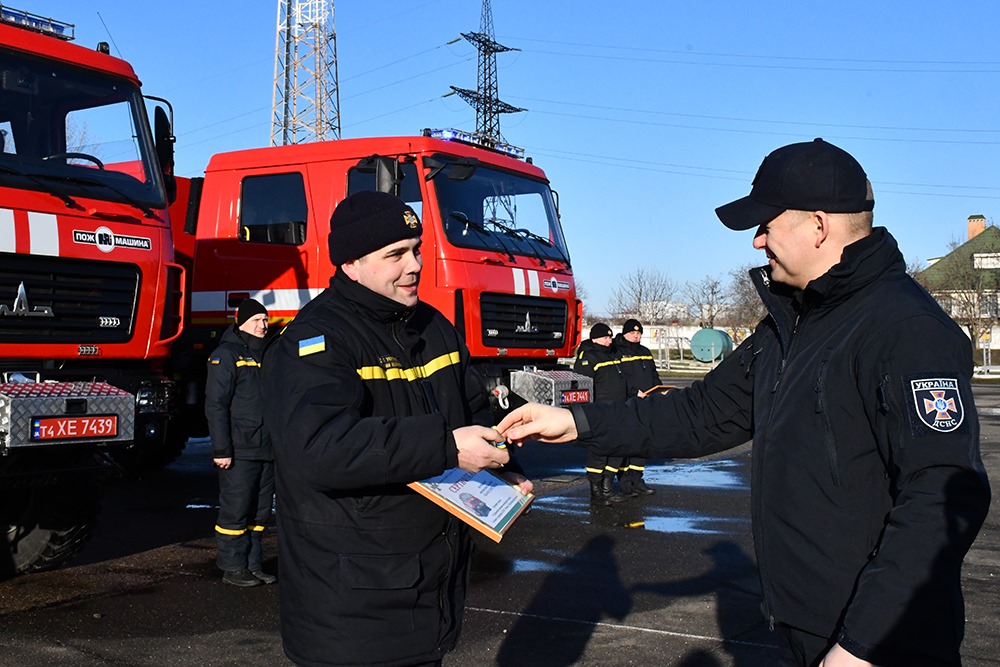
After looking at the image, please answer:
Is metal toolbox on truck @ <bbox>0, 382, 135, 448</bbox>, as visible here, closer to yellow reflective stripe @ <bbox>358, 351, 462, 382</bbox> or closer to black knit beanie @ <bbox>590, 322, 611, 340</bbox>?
yellow reflective stripe @ <bbox>358, 351, 462, 382</bbox>

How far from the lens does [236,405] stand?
23.4ft

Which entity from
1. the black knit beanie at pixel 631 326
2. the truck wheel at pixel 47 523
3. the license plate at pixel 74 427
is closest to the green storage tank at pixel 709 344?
the black knit beanie at pixel 631 326

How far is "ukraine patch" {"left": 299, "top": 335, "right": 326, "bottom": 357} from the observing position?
9.48 feet

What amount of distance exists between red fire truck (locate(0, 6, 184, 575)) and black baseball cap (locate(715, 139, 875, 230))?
4463mm

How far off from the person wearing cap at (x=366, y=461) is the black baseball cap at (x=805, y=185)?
928mm

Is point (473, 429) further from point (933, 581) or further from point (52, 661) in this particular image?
point (52, 661)

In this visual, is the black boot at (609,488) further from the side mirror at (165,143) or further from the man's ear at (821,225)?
the man's ear at (821,225)

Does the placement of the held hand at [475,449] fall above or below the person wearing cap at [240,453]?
above

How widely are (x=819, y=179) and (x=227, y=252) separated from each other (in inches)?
310

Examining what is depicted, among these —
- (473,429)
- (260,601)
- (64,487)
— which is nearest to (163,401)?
(64,487)

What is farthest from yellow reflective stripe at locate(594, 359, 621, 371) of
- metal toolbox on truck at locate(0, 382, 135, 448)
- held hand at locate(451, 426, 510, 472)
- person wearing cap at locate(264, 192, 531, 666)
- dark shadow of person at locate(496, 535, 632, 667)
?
held hand at locate(451, 426, 510, 472)

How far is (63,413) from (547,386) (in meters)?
4.81

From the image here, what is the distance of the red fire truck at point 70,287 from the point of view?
604cm

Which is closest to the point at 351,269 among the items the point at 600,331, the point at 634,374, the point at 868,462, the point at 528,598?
the point at 868,462
